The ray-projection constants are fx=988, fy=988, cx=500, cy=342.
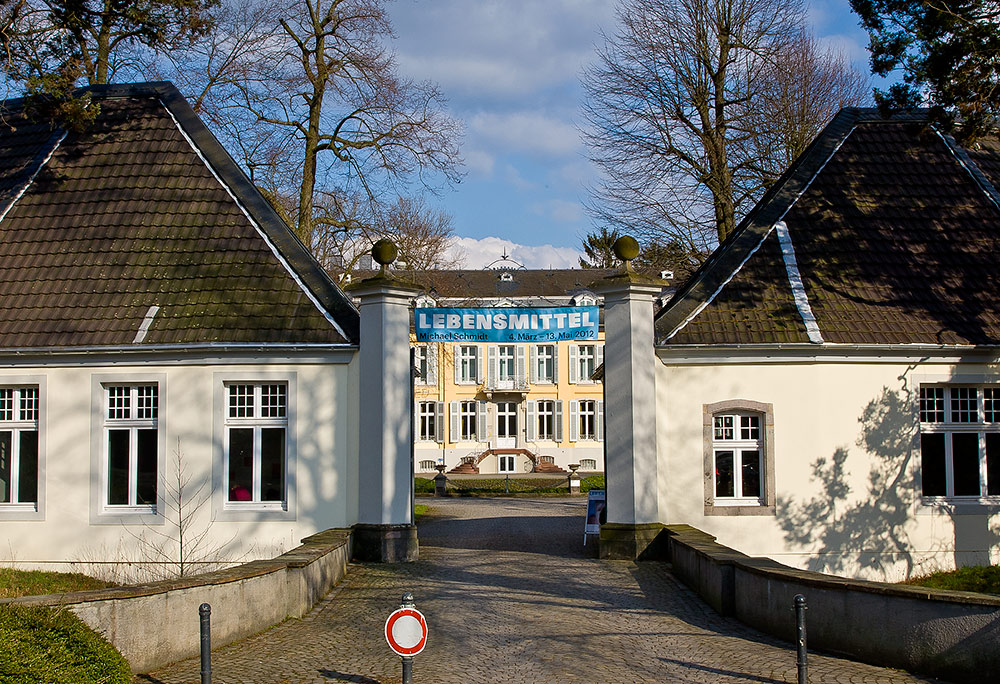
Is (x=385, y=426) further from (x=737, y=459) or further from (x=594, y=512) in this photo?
(x=737, y=459)

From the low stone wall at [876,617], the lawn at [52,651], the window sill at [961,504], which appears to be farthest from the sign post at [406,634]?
the window sill at [961,504]

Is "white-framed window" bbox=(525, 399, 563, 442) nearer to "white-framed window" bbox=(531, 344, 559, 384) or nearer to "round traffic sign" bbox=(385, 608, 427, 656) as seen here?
"white-framed window" bbox=(531, 344, 559, 384)

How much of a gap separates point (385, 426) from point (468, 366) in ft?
138

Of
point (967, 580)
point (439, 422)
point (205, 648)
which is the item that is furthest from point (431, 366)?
point (205, 648)

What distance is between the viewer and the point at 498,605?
1148 cm

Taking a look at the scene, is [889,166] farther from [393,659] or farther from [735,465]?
[393,659]

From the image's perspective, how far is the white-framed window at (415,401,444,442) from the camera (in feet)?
184

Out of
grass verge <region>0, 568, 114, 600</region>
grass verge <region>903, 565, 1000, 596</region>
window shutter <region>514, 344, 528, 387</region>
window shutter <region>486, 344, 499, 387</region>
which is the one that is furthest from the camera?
window shutter <region>514, 344, 528, 387</region>

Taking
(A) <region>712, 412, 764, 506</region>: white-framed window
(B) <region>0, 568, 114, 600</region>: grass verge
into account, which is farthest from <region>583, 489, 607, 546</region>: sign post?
(B) <region>0, 568, 114, 600</region>: grass verge

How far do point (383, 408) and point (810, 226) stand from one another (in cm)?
815

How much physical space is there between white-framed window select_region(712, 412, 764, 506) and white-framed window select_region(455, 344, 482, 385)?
4100 centimetres

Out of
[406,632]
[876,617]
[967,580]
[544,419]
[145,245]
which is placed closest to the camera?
[406,632]

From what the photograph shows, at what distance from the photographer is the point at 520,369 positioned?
56.5 m

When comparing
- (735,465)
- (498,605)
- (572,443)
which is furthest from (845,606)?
(572,443)
